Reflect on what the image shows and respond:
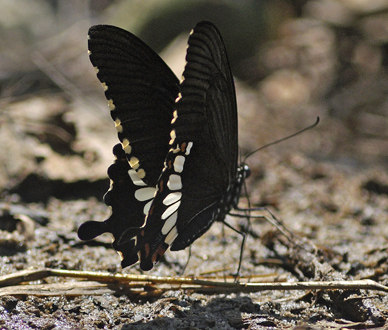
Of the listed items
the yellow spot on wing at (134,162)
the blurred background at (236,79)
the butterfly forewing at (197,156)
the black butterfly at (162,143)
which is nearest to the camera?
the butterfly forewing at (197,156)

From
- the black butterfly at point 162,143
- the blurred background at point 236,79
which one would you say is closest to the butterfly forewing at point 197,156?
the black butterfly at point 162,143

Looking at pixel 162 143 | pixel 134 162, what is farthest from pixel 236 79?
pixel 134 162

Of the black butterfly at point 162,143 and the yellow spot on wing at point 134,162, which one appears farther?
the yellow spot on wing at point 134,162

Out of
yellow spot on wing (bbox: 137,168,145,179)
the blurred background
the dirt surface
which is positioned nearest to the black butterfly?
yellow spot on wing (bbox: 137,168,145,179)

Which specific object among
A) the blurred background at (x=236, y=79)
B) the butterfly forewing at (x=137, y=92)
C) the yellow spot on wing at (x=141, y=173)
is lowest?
the yellow spot on wing at (x=141, y=173)

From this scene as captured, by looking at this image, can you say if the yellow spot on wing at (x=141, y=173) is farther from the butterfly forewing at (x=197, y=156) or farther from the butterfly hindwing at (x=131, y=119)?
the butterfly forewing at (x=197, y=156)

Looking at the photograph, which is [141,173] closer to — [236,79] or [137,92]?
[137,92]

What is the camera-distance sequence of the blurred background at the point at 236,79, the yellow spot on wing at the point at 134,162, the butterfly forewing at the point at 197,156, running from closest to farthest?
the butterfly forewing at the point at 197,156
the yellow spot on wing at the point at 134,162
the blurred background at the point at 236,79

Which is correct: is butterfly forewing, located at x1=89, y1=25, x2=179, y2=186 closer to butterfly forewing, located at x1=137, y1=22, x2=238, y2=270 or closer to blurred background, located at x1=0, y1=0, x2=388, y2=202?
butterfly forewing, located at x1=137, y1=22, x2=238, y2=270

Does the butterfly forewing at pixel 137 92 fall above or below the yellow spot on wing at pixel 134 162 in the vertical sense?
above

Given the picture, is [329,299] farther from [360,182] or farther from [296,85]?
[296,85]
